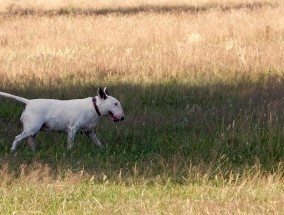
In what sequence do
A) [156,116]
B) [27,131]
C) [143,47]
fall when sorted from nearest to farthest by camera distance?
[27,131] < [156,116] < [143,47]

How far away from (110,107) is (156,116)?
1.81m

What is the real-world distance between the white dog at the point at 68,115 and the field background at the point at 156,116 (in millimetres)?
213

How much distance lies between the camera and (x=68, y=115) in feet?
29.1

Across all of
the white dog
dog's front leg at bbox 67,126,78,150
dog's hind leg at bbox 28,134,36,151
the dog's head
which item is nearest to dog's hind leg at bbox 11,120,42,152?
the white dog

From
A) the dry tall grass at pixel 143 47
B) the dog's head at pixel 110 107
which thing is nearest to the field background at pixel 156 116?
the dry tall grass at pixel 143 47

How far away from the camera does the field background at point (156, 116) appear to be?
20.6 ft

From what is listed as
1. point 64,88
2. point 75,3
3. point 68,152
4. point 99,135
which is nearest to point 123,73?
point 64,88

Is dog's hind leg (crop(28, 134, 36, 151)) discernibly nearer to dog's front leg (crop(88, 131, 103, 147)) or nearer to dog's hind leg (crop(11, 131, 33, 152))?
dog's hind leg (crop(11, 131, 33, 152))

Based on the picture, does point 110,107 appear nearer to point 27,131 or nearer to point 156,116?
point 27,131

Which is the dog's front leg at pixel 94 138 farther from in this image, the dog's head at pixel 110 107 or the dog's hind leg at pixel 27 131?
the dog's hind leg at pixel 27 131

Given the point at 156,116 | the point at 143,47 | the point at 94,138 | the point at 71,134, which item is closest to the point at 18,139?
the point at 71,134

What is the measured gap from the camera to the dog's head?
8.73 metres

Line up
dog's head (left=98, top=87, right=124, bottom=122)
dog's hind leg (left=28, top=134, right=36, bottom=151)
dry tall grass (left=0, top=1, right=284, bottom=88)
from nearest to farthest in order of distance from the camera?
1. dog's head (left=98, top=87, right=124, bottom=122)
2. dog's hind leg (left=28, top=134, right=36, bottom=151)
3. dry tall grass (left=0, top=1, right=284, bottom=88)

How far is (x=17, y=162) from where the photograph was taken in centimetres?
785
